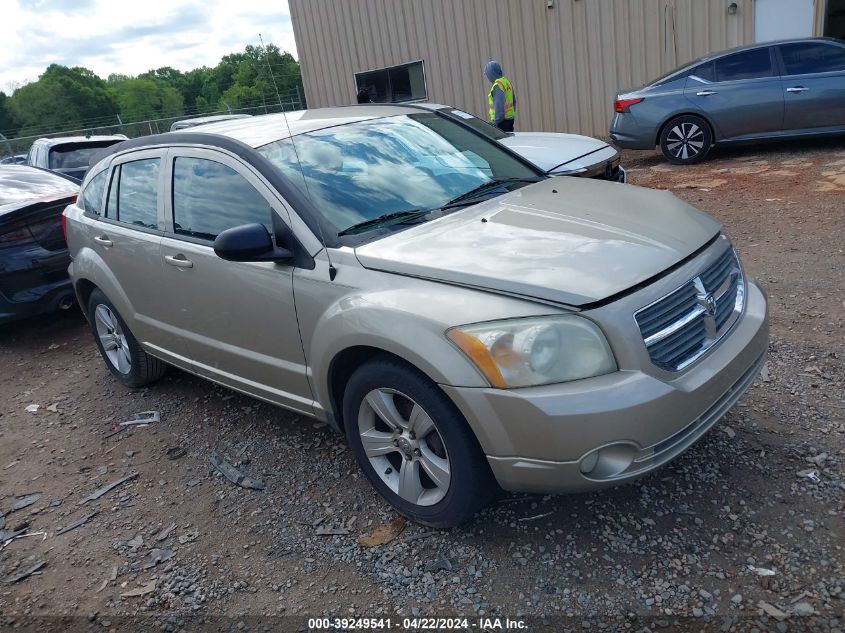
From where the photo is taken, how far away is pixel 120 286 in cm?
445

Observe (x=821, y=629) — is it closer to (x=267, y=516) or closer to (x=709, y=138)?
(x=267, y=516)

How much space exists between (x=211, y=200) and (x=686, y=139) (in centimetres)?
829

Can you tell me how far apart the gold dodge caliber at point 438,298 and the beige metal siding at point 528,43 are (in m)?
9.54

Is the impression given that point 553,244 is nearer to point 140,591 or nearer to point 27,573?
point 140,591

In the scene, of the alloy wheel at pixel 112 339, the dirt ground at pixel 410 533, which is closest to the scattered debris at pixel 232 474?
the dirt ground at pixel 410 533

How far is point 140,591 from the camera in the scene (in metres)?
2.97

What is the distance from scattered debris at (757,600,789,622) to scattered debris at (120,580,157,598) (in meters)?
2.44

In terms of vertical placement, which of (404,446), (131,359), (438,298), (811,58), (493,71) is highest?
(493,71)

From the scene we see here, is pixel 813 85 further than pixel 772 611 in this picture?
Yes

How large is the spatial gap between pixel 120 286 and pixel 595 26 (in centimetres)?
1111

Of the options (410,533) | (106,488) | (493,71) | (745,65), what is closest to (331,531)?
(410,533)

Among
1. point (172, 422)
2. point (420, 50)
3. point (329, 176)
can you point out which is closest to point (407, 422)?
point (329, 176)

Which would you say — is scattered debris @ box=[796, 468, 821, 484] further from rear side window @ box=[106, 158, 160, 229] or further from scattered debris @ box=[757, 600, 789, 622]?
rear side window @ box=[106, 158, 160, 229]

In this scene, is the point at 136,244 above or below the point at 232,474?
above
